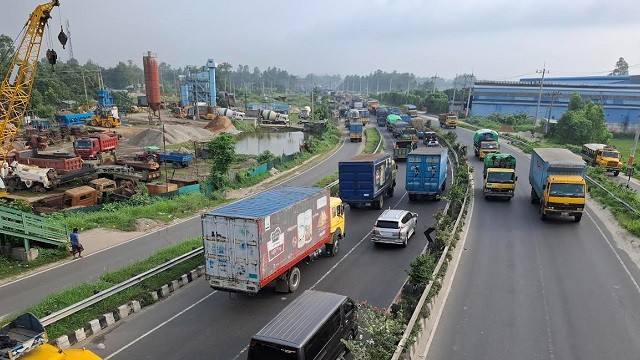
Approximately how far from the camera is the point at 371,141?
64.0 meters

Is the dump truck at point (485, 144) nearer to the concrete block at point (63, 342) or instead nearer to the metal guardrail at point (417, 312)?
the metal guardrail at point (417, 312)

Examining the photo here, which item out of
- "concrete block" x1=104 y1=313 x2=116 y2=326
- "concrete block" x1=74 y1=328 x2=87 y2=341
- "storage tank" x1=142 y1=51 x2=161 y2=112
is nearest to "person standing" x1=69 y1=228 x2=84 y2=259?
"concrete block" x1=104 y1=313 x2=116 y2=326

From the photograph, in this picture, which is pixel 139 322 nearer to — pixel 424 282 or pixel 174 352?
pixel 174 352

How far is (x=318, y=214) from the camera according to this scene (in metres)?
17.5

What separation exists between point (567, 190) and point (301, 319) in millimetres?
18510

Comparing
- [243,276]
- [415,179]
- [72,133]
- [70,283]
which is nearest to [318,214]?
[243,276]

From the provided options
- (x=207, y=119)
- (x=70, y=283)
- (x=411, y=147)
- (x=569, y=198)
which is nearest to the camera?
(x=70, y=283)

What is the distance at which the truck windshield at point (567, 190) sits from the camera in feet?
74.1

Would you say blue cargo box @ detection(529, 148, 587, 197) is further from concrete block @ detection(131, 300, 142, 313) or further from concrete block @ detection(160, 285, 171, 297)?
concrete block @ detection(131, 300, 142, 313)

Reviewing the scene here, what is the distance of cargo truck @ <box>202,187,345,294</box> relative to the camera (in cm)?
1372

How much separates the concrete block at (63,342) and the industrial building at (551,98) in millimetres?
94730

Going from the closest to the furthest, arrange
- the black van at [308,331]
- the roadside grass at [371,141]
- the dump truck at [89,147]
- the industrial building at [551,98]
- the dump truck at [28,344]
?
the dump truck at [28,344]
the black van at [308,331]
the dump truck at [89,147]
the roadside grass at [371,141]
the industrial building at [551,98]

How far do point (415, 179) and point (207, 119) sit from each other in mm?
69479

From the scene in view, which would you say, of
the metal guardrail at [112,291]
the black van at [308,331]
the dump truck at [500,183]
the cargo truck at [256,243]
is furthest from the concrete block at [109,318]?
the dump truck at [500,183]
